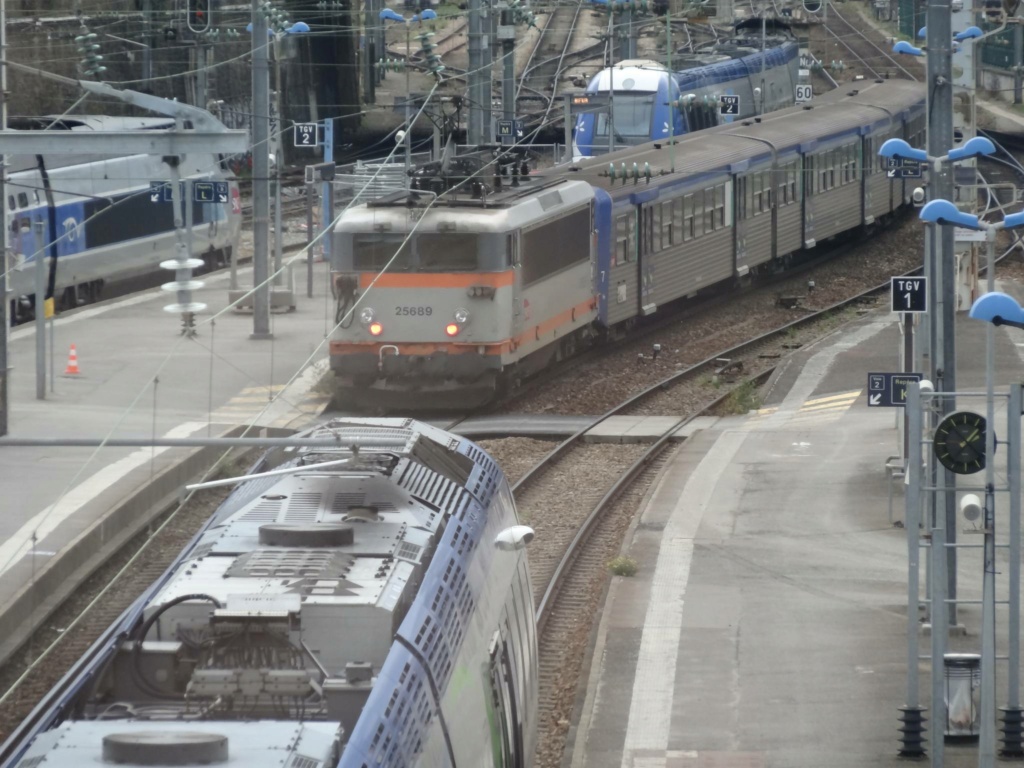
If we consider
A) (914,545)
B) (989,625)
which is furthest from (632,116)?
(989,625)

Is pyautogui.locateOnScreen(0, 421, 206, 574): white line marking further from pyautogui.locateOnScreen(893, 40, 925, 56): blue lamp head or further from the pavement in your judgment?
pyautogui.locateOnScreen(893, 40, 925, 56): blue lamp head

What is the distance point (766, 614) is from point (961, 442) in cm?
354

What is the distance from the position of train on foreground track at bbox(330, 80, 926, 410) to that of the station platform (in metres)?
2.78

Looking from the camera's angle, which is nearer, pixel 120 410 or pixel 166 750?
pixel 166 750

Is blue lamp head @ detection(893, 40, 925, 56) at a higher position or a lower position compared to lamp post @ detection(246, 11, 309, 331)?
higher

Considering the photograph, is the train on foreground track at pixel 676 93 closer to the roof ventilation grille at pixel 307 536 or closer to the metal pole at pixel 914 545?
the metal pole at pixel 914 545

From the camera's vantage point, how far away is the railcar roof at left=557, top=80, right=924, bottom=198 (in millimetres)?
25000

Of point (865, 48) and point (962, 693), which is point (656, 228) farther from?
point (865, 48)

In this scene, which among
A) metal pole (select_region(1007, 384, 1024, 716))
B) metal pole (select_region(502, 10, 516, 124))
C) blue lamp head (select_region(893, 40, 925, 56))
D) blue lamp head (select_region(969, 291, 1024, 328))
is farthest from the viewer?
metal pole (select_region(502, 10, 516, 124))

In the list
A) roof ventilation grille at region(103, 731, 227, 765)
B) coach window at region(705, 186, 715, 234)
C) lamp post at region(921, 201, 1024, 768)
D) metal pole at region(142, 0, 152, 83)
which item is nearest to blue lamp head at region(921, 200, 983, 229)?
lamp post at region(921, 201, 1024, 768)

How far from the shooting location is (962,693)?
10.1m

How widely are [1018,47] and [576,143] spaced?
18.1 m

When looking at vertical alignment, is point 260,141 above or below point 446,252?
→ above

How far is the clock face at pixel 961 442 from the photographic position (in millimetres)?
9453
